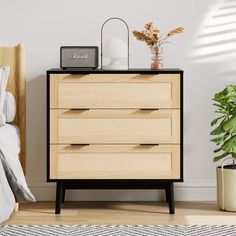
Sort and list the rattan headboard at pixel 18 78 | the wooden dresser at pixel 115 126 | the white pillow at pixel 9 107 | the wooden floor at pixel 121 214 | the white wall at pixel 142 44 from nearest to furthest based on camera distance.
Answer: the wooden floor at pixel 121 214 → the wooden dresser at pixel 115 126 → the white pillow at pixel 9 107 → the rattan headboard at pixel 18 78 → the white wall at pixel 142 44

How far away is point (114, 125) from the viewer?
4195 mm

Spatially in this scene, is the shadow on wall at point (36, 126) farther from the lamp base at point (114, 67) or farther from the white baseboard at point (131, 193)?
the lamp base at point (114, 67)

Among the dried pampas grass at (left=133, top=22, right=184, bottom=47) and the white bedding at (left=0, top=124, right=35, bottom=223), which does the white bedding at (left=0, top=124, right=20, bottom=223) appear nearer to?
the white bedding at (left=0, top=124, right=35, bottom=223)

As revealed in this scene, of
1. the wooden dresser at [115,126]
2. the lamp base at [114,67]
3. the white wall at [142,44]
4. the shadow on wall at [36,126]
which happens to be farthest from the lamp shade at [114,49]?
the shadow on wall at [36,126]

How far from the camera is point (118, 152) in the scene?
13.8 feet

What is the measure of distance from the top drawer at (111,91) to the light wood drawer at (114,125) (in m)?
0.04

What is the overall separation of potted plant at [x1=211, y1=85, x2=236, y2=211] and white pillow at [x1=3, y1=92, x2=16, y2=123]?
120cm

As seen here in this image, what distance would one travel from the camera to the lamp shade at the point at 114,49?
4.31m

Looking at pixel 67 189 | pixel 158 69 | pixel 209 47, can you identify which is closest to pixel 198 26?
pixel 209 47

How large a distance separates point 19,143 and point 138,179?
2.45 ft

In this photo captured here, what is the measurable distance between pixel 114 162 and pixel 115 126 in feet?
0.69

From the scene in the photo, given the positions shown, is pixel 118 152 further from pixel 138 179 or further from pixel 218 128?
pixel 218 128

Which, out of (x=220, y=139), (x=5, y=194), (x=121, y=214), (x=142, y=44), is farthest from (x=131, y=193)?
(x=5, y=194)

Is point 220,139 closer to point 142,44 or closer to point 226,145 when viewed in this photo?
point 226,145
